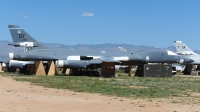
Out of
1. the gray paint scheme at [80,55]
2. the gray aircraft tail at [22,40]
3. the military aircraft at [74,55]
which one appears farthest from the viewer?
the gray aircraft tail at [22,40]

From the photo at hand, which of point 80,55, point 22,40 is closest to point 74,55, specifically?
point 80,55

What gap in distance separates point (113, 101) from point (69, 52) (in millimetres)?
31600

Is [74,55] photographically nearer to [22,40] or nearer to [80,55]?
[80,55]

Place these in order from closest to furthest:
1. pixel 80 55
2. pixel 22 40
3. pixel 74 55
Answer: pixel 80 55 < pixel 74 55 < pixel 22 40

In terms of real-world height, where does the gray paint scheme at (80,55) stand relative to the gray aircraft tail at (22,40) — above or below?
below

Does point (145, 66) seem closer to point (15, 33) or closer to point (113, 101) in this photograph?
point (15, 33)

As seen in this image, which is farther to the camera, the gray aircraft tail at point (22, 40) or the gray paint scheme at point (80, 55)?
the gray aircraft tail at point (22, 40)

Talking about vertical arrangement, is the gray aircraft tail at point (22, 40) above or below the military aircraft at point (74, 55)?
above

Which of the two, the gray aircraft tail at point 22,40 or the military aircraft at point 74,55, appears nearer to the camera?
the military aircraft at point 74,55

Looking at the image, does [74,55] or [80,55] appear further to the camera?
[74,55]

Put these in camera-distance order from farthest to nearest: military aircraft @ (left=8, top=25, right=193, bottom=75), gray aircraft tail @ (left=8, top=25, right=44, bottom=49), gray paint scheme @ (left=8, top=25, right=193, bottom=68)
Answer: gray aircraft tail @ (left=8, top=25, right=44, bottom=49) → gray paint scheme @ (left=8, top=25, right=193, bottom=68) → military aircraft @ (left=8, top=25, right=193, bottom=75)

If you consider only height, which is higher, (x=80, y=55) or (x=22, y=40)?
(x=22, y=40)

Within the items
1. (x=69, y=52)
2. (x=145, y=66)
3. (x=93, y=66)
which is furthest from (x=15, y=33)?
(x=145, y=66)

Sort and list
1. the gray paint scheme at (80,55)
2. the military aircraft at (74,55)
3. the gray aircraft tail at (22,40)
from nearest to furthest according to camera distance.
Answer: the military aircraft at (74,55)
the gray paint scheme at (80,55)
the gray aircraft tail at (22,40)
